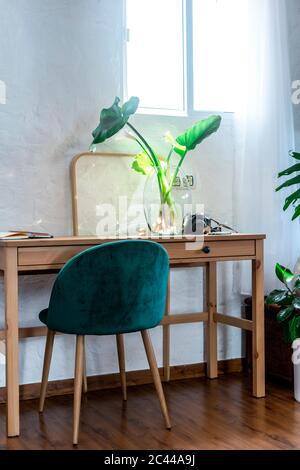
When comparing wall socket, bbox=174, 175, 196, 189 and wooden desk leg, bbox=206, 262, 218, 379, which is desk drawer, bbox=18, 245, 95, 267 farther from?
wooden desk leg, bbox=206, 262, 218, 379

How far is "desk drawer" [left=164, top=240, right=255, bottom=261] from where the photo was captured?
2.81m

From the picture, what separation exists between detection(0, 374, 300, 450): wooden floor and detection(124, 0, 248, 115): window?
61.2 inches

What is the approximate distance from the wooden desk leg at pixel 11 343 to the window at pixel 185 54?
135cm

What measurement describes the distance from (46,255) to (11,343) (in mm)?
381

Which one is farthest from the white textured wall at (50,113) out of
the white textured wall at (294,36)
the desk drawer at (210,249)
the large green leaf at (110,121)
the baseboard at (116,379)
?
the white textured wall at (294,36)

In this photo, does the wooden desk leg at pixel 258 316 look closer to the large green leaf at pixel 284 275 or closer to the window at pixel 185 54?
the large green leaf at pixel 284 275

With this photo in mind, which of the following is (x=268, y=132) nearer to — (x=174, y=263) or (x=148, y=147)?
(x=148, y=147)

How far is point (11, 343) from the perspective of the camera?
2457 millimetres

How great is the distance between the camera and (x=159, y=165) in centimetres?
313

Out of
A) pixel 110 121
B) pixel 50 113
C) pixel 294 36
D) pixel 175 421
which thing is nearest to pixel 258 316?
pixel 175 421

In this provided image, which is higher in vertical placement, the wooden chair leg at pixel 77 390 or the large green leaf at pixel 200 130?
the large green leaf at pixel 200 130

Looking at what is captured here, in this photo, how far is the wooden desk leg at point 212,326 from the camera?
340 centimetres

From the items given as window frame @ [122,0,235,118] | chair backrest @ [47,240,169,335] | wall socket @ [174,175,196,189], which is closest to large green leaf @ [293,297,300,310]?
chair backrest @ [47,240,169,335]

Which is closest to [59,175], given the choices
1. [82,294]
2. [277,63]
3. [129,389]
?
[82,294]
